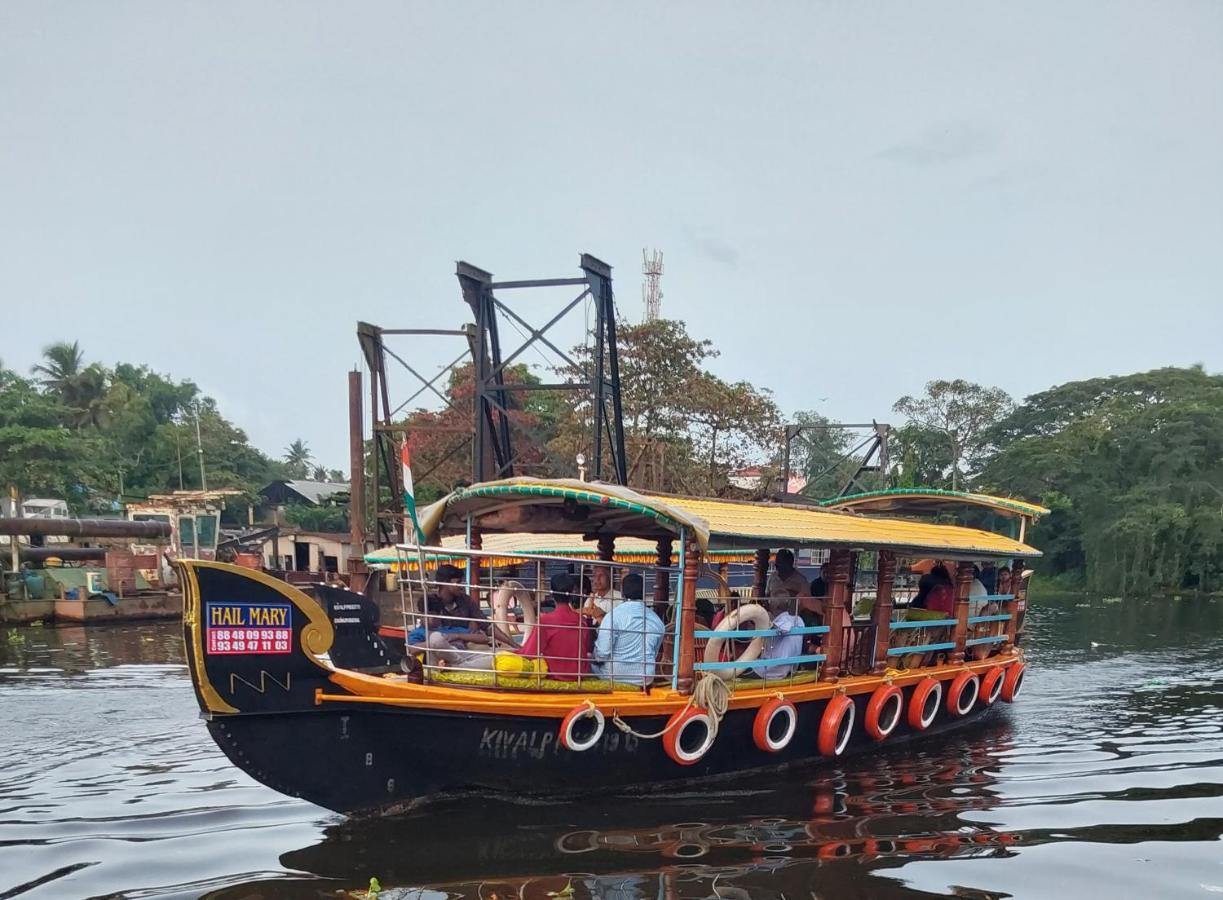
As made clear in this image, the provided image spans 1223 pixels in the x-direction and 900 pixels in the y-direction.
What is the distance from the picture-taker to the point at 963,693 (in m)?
10.2

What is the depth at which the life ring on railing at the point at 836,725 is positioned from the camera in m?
8.14

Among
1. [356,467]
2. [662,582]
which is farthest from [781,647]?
[356,467]

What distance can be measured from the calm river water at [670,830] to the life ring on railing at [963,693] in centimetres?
39

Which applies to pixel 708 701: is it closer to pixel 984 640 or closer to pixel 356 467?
pixel 984 640

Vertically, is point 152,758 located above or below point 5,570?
below

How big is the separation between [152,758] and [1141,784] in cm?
876

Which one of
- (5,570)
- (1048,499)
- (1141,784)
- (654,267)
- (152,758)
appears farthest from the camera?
(654,267)

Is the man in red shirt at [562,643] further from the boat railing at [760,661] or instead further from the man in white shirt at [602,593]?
the boat railing at [760,661]

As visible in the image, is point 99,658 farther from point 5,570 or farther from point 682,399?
point 682,399

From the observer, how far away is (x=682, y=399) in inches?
960

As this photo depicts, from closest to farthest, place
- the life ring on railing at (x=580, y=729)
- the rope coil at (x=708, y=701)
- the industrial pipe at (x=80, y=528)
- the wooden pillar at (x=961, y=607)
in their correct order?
the life ring on railing at (x=580, y=729)
the rope coil at (x=708, y=701)
the wooden pillar at (x=961, y=607)
the industrial pipe at (x=80, y=528)

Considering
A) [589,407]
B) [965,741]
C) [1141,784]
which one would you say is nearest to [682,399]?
[589,407]

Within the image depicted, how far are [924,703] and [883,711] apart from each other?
638 mm

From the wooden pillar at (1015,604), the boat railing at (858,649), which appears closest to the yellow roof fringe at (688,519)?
the boat railing at (858,649)
